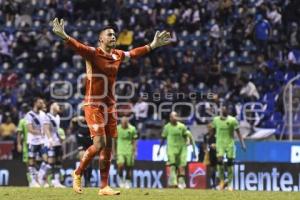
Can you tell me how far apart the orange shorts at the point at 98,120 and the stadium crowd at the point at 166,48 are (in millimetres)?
→ 14292

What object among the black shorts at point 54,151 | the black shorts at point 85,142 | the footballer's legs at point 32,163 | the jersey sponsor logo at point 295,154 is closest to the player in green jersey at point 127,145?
the black shorts at point 54,151

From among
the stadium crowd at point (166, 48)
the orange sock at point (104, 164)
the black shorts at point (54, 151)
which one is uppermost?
the stadium crowd at point (166, 48)

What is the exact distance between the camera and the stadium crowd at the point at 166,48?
3136 centimetres

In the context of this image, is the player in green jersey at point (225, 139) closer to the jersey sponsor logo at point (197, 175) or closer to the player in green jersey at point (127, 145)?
the jersey sponsor logo at point (197, 175)

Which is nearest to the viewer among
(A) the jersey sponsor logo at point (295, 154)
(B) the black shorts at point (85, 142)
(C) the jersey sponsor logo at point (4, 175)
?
(B) the black shorts at point (85, 142)

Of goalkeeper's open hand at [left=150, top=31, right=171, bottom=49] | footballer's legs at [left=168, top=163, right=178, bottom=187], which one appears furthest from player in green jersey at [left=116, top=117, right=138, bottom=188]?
goalkeeper's open hand at [left=150, top=31, right=171, bottom=49]

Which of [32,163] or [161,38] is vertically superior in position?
[161,38]

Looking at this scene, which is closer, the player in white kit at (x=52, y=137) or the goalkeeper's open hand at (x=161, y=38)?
the goalkeeper's open hand at (x=161, y=38)

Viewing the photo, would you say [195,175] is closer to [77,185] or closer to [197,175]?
[197,175]

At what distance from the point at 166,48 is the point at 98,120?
19.7 meters

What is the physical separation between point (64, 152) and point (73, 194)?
14222mm

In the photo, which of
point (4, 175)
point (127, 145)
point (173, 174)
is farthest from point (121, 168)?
point (4, 175)

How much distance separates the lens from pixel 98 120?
49.3ft

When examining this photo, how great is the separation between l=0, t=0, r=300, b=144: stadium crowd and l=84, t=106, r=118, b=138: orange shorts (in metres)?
14.3
